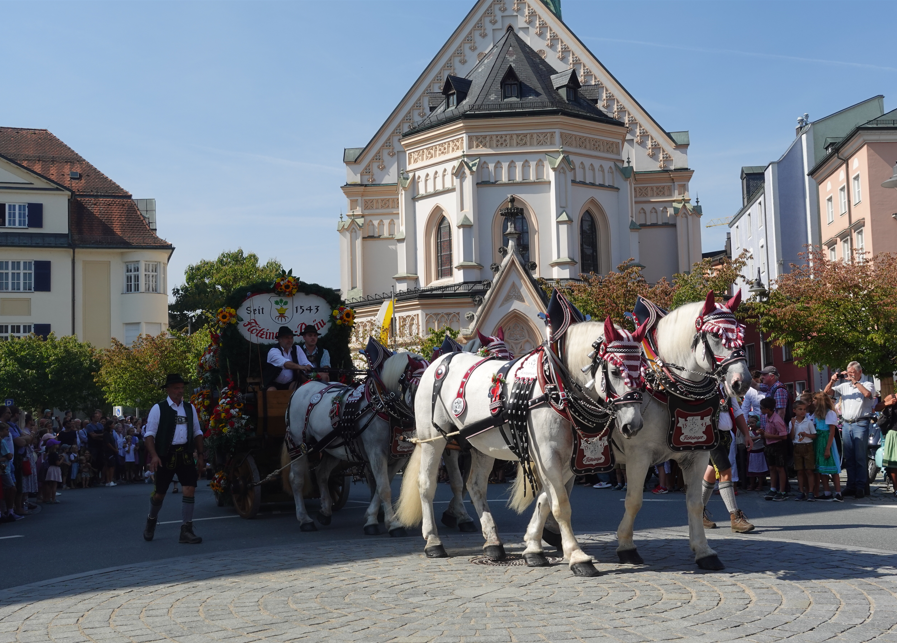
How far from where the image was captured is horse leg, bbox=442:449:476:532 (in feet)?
36.7

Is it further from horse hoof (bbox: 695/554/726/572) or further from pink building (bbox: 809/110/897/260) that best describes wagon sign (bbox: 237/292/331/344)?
pink building (bbox: 809/110/897/260)

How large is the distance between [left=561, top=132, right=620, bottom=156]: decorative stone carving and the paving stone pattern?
1417 inches

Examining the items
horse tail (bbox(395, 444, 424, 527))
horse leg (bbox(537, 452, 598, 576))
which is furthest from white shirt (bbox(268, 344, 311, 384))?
horse leg (bbox(537, 452, 598, 576))

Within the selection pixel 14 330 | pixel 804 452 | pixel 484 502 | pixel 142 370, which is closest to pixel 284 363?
pixel 484 502

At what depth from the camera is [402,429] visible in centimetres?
1105

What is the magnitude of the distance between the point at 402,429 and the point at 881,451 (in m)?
7.99

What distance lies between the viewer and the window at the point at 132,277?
189 feet

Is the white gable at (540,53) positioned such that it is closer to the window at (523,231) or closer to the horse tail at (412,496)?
the window at (523,231)

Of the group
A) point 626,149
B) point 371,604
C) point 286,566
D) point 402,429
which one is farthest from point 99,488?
point 626,149

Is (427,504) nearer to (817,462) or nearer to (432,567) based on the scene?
(432,567)

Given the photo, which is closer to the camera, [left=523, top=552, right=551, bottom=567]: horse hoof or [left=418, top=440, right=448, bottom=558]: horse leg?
[left=523, top=552, right=551, bottom=567]: horse hoof

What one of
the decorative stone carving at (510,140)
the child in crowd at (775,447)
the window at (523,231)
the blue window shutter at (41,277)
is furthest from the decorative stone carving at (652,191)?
the child in crowd at (775,447)

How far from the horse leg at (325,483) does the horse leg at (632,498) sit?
4981 millimetres

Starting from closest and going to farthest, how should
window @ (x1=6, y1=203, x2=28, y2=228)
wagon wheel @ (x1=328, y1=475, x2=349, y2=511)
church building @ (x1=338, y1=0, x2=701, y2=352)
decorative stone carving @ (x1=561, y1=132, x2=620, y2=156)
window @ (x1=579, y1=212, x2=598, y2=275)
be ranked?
wagon wheel @ (x1=328, y1=475, x2=349, y2=511) → church building @ (x1=338, y1=0, x2=701, y2=352) → decorative stone carving @ (x1=561, y1=132, x2=620, y2=156) → window @ (x1=579, y1=212, x2=598, y2=275) → window @ (x1=6, y1=203, x2=28, y2=228)
